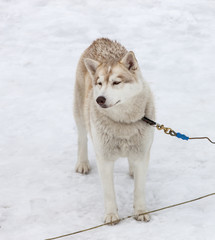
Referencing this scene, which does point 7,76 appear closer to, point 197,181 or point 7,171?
point 7,171

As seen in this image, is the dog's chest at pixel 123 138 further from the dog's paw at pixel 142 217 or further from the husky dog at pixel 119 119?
the dog's paw at pixel 142 217

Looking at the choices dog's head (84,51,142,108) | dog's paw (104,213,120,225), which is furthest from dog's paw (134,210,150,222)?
dog's head (84,51,142,108)

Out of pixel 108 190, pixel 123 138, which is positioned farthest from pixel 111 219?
pixel 123 138

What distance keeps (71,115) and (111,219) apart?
292cm

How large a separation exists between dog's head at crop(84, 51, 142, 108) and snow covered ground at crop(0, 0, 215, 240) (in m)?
1.30

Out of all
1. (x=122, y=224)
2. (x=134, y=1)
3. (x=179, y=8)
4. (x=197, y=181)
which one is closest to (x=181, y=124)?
(x=197, y=181)

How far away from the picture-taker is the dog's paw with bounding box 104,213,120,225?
423 cm

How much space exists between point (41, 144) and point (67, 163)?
65 cm

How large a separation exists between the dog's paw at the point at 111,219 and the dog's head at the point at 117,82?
119 centimetres

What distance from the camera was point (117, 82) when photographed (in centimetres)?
395

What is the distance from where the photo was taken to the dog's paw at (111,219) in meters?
4.23

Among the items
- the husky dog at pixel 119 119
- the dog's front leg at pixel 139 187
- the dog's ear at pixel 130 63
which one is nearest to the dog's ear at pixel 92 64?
the husky dog at pixel 119 119

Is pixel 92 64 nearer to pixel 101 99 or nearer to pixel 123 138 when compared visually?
pixel 101 99

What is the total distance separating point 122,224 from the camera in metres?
4.22
